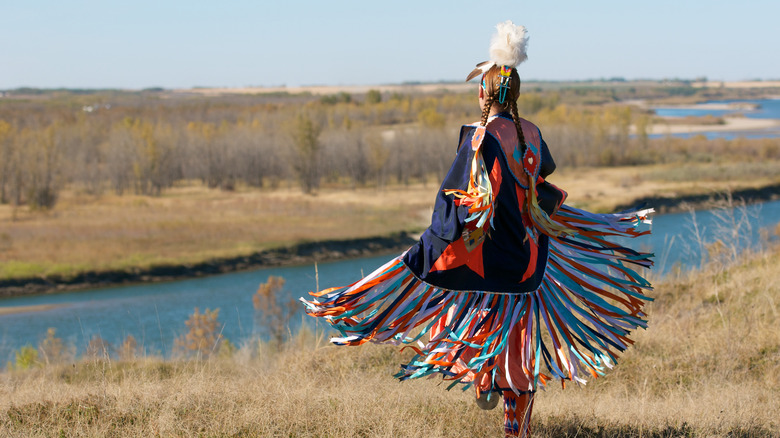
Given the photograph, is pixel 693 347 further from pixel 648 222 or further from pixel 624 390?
pixel 648 222

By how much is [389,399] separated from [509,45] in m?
1.87

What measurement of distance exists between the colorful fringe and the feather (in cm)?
77

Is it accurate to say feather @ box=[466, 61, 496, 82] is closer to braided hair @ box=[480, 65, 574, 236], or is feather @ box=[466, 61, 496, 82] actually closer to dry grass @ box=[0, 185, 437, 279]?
braided hair @ box=[480, 65, 574, 236]

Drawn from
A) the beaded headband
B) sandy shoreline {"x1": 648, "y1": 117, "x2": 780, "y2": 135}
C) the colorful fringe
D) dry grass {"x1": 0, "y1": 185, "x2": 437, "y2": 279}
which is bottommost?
dry grass {"x1": 0, "y1": 185, "x2": 437, "y2": 279}

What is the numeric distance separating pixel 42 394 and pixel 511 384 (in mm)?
2400

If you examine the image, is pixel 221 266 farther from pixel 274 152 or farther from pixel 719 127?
pixel 719 127

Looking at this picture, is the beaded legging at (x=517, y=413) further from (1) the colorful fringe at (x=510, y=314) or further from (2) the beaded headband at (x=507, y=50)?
(2) the beaded headband at (x=507, y=50)

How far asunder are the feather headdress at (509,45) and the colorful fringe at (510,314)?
2.56 ft

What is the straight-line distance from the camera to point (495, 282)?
3.36 m

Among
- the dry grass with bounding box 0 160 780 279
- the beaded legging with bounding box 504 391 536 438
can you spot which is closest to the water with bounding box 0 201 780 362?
the dry grass with bounding box 0 160 780 279

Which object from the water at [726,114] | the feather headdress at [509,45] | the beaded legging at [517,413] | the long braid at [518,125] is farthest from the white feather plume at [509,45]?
the water at [726,114]

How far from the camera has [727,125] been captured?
11756cm

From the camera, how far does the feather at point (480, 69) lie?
353 centimetres

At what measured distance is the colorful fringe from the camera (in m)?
3.34
